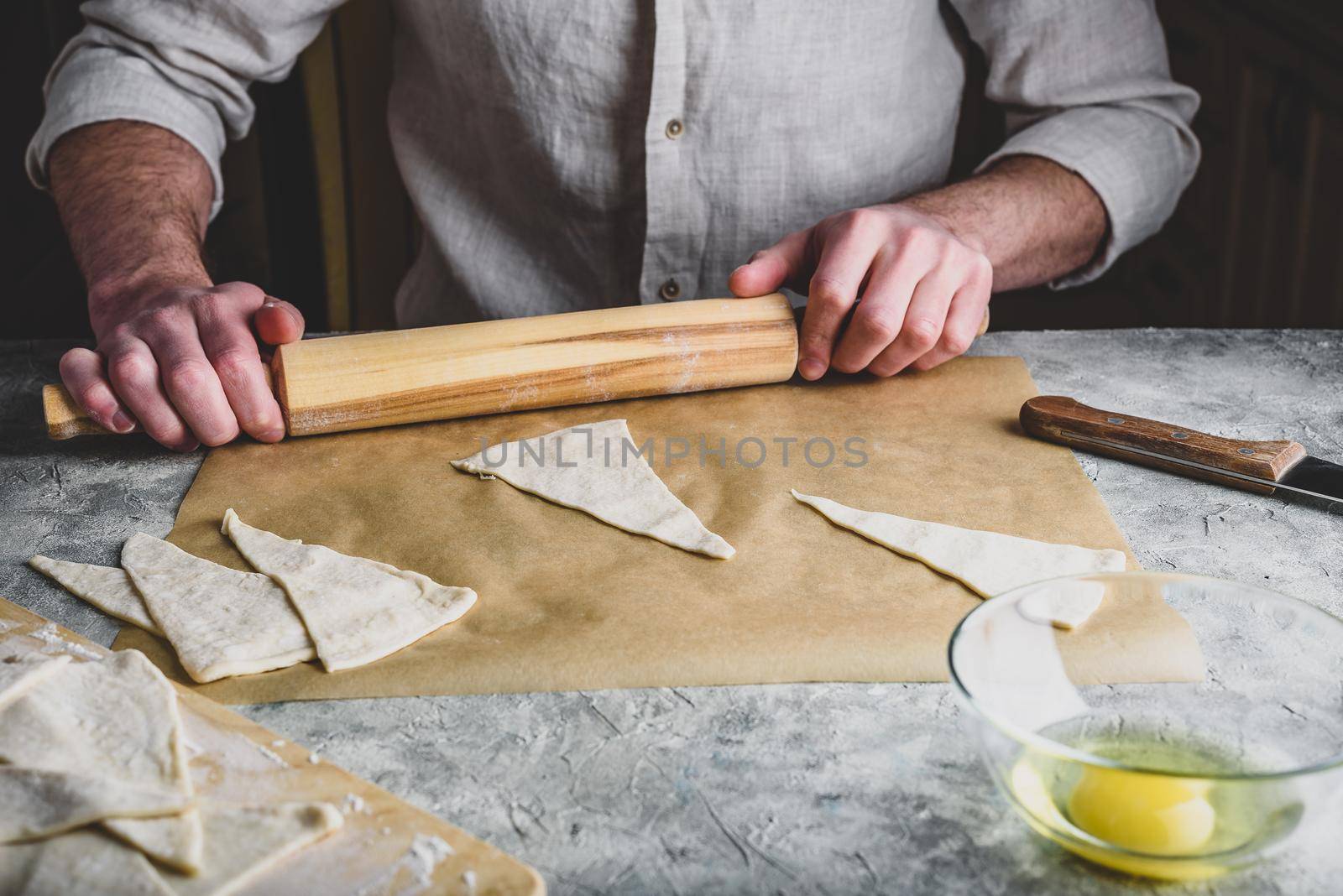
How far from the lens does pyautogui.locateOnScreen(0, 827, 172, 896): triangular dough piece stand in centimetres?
58

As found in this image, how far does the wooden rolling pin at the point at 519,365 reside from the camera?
1.17 m

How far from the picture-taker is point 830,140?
1.64m

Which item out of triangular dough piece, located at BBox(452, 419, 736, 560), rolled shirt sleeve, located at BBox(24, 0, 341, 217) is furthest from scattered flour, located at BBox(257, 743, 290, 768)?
rolled shirt sleeve, located at BBox(24, 0, 341, 217)

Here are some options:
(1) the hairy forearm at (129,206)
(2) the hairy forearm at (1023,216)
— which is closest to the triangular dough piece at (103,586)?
(1) the hairy forearm at (129,206)

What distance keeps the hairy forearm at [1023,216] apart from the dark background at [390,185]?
54 cm

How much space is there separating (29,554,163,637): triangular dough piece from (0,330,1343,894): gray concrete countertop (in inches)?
0.5

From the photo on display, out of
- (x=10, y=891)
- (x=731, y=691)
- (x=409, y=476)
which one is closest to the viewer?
(x=10, y=891)

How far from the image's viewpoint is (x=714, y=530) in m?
1.01

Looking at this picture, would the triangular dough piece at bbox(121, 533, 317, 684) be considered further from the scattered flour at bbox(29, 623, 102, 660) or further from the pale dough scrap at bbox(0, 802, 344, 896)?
the pale dough scrap at bbox(0, 802, 344, 896)

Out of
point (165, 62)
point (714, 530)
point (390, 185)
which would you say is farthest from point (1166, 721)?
point (390, 185)

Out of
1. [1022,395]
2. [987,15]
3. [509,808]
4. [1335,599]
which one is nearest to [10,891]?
[509,808]

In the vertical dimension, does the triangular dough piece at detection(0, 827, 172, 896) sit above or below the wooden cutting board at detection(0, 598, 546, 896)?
above

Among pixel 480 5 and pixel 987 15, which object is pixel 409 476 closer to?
pixel 480 5

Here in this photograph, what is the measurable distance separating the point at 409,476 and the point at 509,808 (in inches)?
20.0
